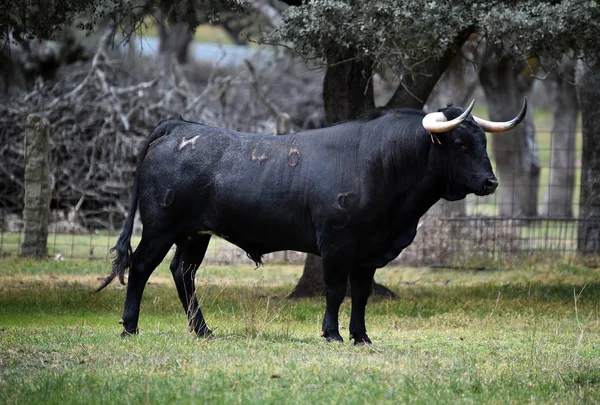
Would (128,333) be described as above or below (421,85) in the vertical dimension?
below

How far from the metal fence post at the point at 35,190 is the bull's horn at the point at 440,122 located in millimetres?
9179

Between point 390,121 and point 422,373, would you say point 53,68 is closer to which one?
point 390,121

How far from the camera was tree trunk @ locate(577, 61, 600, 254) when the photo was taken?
17.6m

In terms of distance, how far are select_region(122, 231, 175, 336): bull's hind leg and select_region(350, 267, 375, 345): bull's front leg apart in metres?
1.91

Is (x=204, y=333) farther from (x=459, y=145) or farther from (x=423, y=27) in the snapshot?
→ (x=423, y=27)

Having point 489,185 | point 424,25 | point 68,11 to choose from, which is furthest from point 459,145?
point 68,11

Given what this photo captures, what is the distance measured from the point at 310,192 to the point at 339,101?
4288mm

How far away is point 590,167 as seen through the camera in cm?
1791

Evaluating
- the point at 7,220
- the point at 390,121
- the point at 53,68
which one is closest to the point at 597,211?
the point at 390,121

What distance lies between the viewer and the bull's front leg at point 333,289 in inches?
385

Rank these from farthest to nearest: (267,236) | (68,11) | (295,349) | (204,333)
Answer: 1. (68,11)
2. (267,236)
3. (204,333)
4. (295,349)

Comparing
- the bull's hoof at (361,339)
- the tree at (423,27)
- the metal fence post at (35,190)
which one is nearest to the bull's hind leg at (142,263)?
the bull's hoof at (361,339)

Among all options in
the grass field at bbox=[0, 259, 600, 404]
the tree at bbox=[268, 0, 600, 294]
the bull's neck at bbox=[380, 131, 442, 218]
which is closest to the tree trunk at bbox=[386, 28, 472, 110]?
the tree at bbox=[268, 0, 600, 294]

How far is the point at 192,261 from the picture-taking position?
35.1 ft
